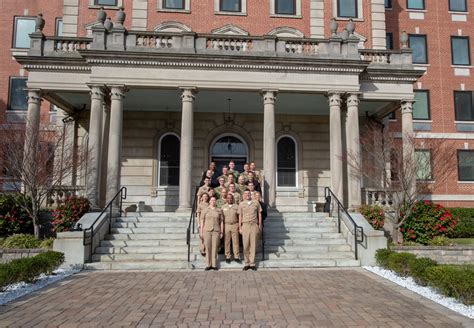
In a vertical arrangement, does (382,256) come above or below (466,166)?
below

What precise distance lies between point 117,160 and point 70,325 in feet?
32.5

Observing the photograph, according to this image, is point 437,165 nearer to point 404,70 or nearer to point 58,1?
point 404,70

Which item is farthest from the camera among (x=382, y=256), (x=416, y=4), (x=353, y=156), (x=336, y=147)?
(x=416, y=4)

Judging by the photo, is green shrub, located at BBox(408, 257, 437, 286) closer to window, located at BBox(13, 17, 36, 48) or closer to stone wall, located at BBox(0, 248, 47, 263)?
stone wall, located at BBox(0, 248, 47, 263)

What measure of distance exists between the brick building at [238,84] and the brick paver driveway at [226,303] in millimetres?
6222

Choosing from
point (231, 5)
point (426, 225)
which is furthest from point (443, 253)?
point (231, 5)

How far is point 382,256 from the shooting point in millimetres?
11070

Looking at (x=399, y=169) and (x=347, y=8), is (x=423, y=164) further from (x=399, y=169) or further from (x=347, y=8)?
(x=347, y=8)

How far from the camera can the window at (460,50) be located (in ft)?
83.1

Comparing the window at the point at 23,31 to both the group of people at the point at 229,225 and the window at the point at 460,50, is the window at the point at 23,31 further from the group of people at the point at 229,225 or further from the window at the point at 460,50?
the window at the point at 460,50

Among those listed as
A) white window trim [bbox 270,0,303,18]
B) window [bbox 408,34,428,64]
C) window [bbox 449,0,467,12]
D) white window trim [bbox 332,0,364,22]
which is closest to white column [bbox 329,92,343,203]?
white window trim [bbox 270,0,303,18]

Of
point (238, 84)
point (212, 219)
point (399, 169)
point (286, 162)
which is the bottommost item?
point (212, 219)

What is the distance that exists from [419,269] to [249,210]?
4377 mm

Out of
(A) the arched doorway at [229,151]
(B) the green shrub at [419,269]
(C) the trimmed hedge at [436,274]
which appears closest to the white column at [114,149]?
(A) the arched doorway at [229,151]
